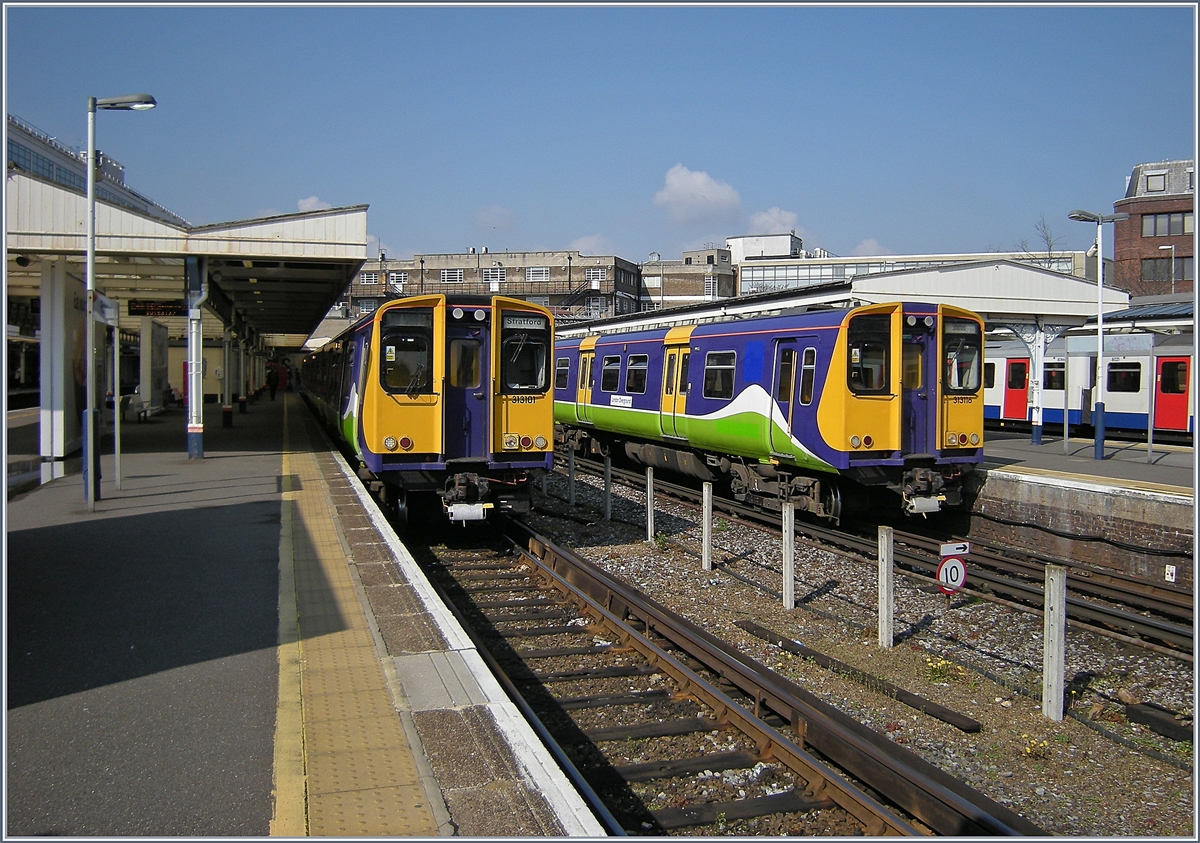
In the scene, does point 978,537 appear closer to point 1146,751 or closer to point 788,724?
point 1146,751

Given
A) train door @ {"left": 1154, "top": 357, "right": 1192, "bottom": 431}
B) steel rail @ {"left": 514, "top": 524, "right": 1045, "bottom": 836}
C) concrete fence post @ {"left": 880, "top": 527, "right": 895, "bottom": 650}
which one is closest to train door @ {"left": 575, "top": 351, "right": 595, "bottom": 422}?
steel rail @ {"left": 514, "top": 524, "right": 1045, "bottom": 836}

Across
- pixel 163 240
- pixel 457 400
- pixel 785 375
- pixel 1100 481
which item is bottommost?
pixel 1100 481

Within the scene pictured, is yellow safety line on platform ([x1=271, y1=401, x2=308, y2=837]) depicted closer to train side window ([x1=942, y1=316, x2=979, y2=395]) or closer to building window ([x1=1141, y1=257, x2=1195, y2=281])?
train side window ([x1=942, y1=316, x2=979, y2=395])

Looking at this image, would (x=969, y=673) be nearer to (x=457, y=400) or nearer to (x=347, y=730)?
(x=347, y=730)

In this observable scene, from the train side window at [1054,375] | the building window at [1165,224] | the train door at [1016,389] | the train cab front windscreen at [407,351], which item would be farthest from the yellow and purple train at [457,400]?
the building window at [1165,224]

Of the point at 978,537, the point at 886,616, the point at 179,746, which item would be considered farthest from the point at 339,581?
the point at 978,537

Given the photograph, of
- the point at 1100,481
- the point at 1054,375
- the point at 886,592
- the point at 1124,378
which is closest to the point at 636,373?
the point at 1100,481

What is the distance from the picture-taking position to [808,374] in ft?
39.7

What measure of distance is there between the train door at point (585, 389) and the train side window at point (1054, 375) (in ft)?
47.2

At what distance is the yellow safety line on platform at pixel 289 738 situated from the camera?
12.9 ft

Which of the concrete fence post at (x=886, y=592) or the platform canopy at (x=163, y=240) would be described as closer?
the concrete fence post at (x=886, y=592)

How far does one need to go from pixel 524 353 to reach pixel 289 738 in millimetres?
7261

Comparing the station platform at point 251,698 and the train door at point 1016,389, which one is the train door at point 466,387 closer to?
the station platform at point 251,698

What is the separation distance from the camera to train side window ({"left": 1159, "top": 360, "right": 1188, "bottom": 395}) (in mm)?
21031
